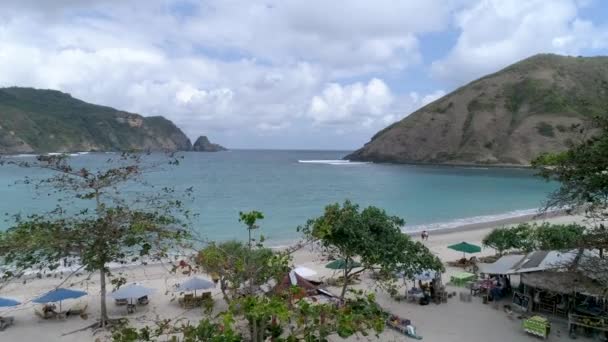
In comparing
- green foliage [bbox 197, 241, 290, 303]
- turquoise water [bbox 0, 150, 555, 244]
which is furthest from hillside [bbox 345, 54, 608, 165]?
green foliage [bbox 197, 241, 290, 303]

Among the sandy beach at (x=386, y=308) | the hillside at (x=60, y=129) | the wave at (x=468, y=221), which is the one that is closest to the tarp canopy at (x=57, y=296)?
the sandy beach at (x=386, y=308)

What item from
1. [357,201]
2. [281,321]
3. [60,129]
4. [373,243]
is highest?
[60,129]

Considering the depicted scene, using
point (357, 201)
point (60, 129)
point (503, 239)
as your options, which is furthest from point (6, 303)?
point (60, 129)

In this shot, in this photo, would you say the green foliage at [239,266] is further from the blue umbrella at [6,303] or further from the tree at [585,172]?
the blue umbrella at [6,303]

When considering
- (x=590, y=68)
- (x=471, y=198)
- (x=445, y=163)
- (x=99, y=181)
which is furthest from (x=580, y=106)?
(x=590, y=68)

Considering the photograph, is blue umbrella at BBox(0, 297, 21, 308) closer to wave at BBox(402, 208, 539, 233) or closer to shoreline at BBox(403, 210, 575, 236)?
shoreline at BBox(403, 210, 575, 236)

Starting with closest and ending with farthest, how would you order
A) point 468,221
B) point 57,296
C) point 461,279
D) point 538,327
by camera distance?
point 538,327, point 57,296, point 461,279, point 468,221

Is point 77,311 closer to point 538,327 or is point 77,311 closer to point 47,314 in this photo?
point 47,314
